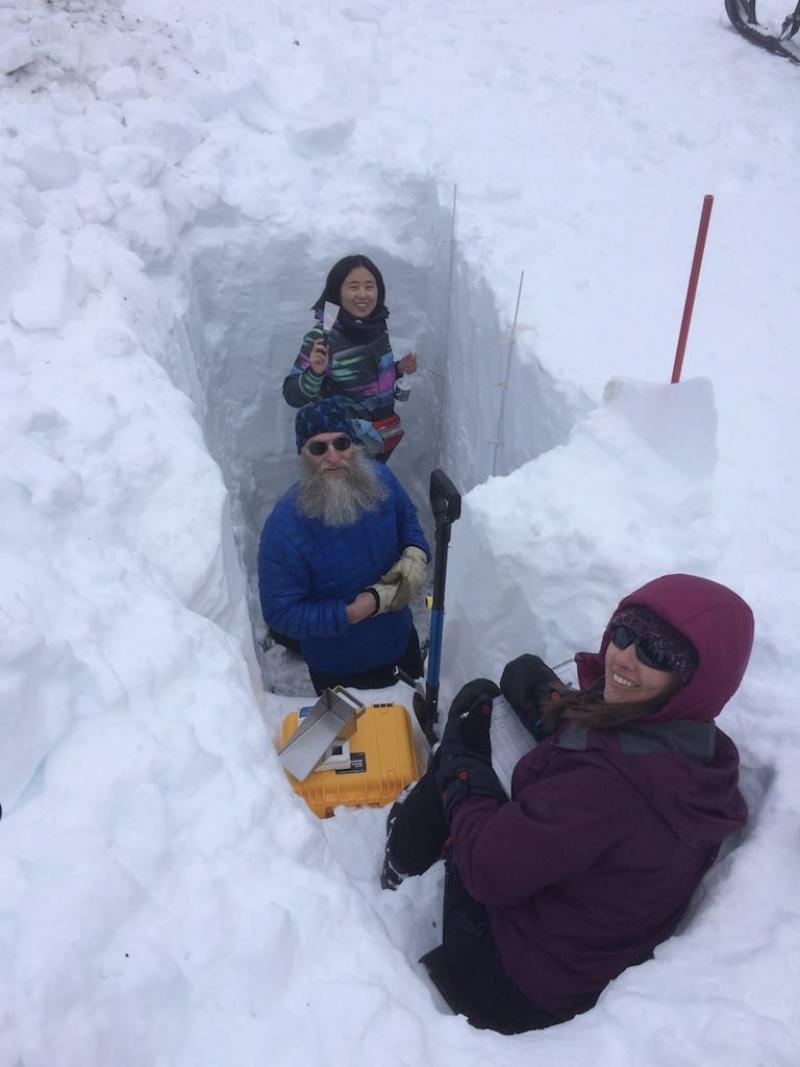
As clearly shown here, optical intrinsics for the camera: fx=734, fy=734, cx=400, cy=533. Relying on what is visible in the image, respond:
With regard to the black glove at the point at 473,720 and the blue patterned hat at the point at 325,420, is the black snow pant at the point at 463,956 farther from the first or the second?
the blue patterned hat at the point at 325,420

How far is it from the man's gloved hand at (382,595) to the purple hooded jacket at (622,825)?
59.8 inches

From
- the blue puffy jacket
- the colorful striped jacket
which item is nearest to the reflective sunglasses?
the blue puffy jacket

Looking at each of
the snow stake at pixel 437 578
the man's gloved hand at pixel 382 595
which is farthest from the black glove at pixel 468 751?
the man's gloved hand at pixel 382 595

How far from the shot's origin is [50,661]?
1896 millimetres

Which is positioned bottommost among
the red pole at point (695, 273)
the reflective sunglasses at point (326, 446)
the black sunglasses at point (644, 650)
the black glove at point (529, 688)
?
the black glove at point (529, 688)

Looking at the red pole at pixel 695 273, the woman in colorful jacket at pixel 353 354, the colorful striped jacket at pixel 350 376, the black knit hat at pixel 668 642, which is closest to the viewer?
the black knit hat at pixel 668 642

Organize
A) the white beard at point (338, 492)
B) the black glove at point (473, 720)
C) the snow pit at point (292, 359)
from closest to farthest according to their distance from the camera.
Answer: the black glove at point (473, 720)
the white beard at point (338, 492)
the snow pit at point (292, 359)

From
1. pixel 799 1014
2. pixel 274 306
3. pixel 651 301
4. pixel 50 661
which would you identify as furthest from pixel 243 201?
pixel 799 1014

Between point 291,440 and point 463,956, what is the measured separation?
14.1 ft

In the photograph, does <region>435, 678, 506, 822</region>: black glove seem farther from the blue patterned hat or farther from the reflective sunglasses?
the blue patterned hat

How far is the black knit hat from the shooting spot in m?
1.72

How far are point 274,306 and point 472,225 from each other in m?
1.49

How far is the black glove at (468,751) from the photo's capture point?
6.96ft

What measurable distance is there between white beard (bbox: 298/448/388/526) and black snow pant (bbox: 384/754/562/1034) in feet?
3.81
